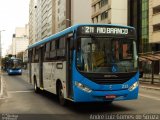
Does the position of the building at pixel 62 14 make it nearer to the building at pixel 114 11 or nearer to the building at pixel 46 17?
the building at pixel 46 17

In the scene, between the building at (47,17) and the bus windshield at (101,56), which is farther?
the building at (47,17)

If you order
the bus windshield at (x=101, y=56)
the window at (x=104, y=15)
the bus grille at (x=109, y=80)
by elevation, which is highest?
the window at (x=104, y=15)

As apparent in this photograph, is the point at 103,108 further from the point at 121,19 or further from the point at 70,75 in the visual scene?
the point at 121,19

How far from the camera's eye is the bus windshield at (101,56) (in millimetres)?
12617

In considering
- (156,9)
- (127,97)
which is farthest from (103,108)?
(156,9)

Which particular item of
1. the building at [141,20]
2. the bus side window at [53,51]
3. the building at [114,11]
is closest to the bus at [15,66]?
the building at [141,20]

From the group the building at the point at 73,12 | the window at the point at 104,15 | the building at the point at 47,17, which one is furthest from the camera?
the building at the point at 47,17

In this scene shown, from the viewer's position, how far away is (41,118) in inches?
459

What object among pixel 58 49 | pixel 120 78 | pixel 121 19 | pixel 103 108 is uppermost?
pixel 121 19

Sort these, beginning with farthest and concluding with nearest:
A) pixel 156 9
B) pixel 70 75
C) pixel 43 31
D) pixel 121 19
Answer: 1. pixel 43 31
2. pixel 121 19
3. pixel 156 9
4. pixel 70 75

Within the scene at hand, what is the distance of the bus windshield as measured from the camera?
12617 millimetres

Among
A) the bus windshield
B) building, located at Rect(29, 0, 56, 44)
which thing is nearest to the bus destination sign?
the bus windshield

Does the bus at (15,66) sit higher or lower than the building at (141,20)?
lower

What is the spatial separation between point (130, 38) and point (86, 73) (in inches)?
79.3
